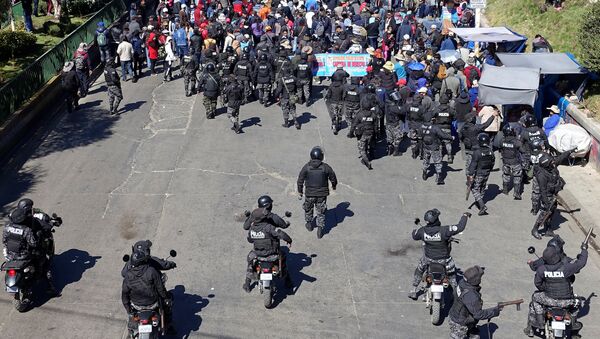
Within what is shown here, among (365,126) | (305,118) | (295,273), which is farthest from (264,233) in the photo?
(305,118)

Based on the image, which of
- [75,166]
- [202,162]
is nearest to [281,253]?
[202,162]

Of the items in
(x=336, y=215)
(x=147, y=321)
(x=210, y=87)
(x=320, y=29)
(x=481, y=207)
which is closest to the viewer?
(x=147, y=321)

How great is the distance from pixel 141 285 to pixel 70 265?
3.63m

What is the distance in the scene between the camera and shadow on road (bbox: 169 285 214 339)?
11.6 m

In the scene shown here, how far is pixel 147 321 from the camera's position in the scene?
1055 cm

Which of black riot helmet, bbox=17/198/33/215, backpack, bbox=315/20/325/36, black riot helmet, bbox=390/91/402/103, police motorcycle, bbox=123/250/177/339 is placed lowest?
backpack, bbox=315/20/325/36

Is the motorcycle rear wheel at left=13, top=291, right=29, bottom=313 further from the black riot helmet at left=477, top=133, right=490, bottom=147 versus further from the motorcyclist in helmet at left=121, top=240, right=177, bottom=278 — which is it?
the black riot helmet at left=477, top=133, right=490, bottom=147

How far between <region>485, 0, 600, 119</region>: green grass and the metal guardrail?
15008 millimetres

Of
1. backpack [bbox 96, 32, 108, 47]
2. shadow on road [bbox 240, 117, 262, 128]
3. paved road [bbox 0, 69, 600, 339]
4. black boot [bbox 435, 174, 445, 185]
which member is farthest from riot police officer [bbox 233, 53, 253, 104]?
black boot [bbox 435, 174, 445, 185]

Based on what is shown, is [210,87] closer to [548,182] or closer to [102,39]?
[102,39]

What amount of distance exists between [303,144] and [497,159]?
4.78 m

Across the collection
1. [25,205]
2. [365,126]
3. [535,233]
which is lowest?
[535,233]

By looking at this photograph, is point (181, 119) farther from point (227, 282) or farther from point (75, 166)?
point (227, 282)

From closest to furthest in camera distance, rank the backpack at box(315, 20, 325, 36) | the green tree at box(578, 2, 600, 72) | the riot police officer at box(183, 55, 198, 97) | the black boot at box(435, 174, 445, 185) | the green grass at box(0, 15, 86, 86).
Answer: the black boot at box(435, 174, 445, 185), the green tree at box(578, 2, 600, 72), the riot police officer at box(183, 55, 198, 97), the green grass at box(0, 15, 86, 86), the backpack at box(315, 20, 325, 36)
